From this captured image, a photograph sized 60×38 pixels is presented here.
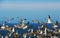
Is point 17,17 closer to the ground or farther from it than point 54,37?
farther from it

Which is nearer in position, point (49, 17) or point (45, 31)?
point (49, 17)

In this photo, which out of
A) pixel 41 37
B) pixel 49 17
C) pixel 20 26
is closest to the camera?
pixel 49 17

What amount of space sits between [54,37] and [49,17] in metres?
2.27

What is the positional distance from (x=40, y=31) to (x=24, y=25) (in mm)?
1973

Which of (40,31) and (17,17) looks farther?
(40,31)

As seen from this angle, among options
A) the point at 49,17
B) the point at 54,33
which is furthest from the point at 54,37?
the point at 49,17

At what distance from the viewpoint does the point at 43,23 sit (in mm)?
23422

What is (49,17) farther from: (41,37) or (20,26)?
(41,37)

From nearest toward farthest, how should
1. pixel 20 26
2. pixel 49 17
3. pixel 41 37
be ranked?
pixel 49 17, pixel 20 26, pixel 41 37

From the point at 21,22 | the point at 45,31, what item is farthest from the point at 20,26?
the point at 45,31

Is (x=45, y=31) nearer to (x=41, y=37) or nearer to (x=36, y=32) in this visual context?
(x=36, y=32)

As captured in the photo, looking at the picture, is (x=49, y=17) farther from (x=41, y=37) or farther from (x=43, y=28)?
(x=41, y=37)

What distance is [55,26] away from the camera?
21.8 m

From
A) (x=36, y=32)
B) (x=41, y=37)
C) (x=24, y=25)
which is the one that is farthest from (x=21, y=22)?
(x=41, y=37)
